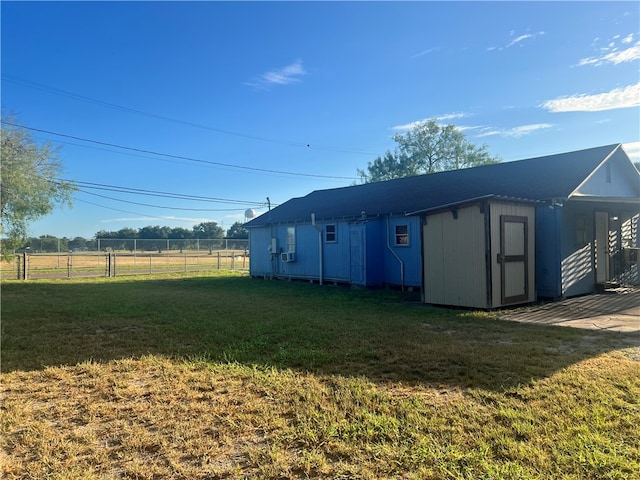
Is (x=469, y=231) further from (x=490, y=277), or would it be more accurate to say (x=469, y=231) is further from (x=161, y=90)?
(x=161, y=90)

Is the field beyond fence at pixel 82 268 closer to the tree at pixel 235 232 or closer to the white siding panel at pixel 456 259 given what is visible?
the white siding panel at pixel 456 259

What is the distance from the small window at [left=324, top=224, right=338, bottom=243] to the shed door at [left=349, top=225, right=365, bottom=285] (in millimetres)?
975

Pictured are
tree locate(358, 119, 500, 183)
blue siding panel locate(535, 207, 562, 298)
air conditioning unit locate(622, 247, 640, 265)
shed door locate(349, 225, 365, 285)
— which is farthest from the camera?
tree locate(358, 119, 500, 183)

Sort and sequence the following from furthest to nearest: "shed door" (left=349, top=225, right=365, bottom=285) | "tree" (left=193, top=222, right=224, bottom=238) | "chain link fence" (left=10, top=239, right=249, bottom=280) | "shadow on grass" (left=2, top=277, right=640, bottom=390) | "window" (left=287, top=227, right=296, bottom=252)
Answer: "tree" (left=193, top=222, right=224, bottom=238), "chain link fence" (left=10, top=239, right=249, bottom=280), "window" (left=287, top=227, right=296, bottom=252), "shed door" (left=349, top=225, right=365, bottom=285), "shadow on grass" (left=2, top=277, right=640, bottom=390)

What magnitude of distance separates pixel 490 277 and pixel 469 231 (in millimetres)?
1012

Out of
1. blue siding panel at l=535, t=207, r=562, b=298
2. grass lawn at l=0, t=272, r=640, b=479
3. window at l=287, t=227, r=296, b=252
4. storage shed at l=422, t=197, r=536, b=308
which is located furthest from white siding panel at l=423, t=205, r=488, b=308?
window at l=287, t=227, r=296, b=252

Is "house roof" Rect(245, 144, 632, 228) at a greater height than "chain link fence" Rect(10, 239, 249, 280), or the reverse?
"house roof" Rect(245, 144, 632, 228)

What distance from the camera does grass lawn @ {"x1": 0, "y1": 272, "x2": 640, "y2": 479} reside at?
8.39ft

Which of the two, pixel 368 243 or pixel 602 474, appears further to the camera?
pixel 368 243

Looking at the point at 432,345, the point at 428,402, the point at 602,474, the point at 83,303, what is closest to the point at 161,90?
the point at 83,303

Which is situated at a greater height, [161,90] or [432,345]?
[161,90]

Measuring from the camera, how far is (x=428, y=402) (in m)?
3.50

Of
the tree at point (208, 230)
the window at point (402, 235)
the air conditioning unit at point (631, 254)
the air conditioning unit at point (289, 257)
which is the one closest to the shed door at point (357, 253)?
the window at point (402, 235)

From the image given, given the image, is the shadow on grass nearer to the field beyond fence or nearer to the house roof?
the house roof
